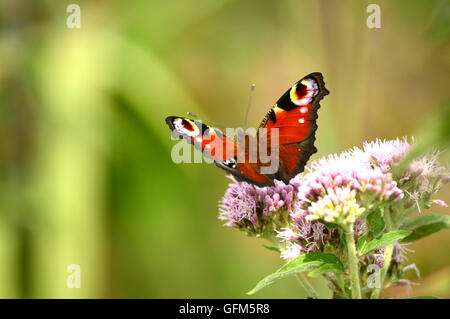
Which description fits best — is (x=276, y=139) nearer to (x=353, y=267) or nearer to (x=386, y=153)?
(x=386, y=153)

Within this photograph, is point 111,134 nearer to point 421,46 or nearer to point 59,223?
point 59,223

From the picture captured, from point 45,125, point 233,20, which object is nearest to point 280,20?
point 233,20

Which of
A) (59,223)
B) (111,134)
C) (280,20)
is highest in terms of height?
(280,20)

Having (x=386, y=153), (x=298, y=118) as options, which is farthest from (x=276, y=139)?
(x=386, y=153)

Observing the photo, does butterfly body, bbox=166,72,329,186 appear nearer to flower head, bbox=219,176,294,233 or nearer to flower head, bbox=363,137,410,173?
flower head, bbox=219,176,294,233

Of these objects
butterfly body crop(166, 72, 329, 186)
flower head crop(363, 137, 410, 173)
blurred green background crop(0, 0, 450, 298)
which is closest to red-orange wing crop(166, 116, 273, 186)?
butterfly body crop(166, 72, 329, 186)

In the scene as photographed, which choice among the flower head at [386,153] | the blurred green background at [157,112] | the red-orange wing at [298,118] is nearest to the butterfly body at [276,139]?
the red-orange wing at [298,118]

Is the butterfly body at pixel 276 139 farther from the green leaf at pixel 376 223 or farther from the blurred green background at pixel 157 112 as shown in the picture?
the blurred green background at pixel 157 112
